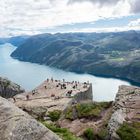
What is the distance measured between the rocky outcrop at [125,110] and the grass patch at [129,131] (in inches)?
15.7

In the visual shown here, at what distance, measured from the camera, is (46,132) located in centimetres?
1060

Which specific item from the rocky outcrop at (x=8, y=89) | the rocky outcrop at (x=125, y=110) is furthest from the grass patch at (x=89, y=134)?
the rocky outcrop at (x=8, y=89)

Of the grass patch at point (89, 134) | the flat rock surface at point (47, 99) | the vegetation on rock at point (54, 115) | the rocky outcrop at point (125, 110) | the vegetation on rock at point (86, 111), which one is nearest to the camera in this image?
the rocky outcrop at point (125, 110)

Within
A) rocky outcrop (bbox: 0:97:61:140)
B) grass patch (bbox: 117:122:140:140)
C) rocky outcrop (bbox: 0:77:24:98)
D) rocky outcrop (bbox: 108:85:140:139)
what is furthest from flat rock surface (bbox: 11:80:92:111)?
rocky outcrop (bbox: 0:97:61:140)

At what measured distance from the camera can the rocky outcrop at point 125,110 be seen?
27.9 metres

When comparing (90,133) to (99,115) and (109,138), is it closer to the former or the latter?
(109,138)

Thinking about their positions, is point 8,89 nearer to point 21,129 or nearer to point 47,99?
point 47,99

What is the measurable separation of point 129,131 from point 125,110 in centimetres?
552

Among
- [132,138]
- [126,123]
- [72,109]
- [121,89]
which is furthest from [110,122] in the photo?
[121,89]

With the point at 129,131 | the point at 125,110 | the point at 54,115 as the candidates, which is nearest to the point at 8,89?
the point at 54,115

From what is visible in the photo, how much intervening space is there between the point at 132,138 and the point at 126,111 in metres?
6.20

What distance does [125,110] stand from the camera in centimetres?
3222

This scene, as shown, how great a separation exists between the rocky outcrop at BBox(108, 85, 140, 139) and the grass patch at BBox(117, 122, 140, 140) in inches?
15.7

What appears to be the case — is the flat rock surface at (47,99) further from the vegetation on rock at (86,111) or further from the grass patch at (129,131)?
the grass patch at (129,131)
